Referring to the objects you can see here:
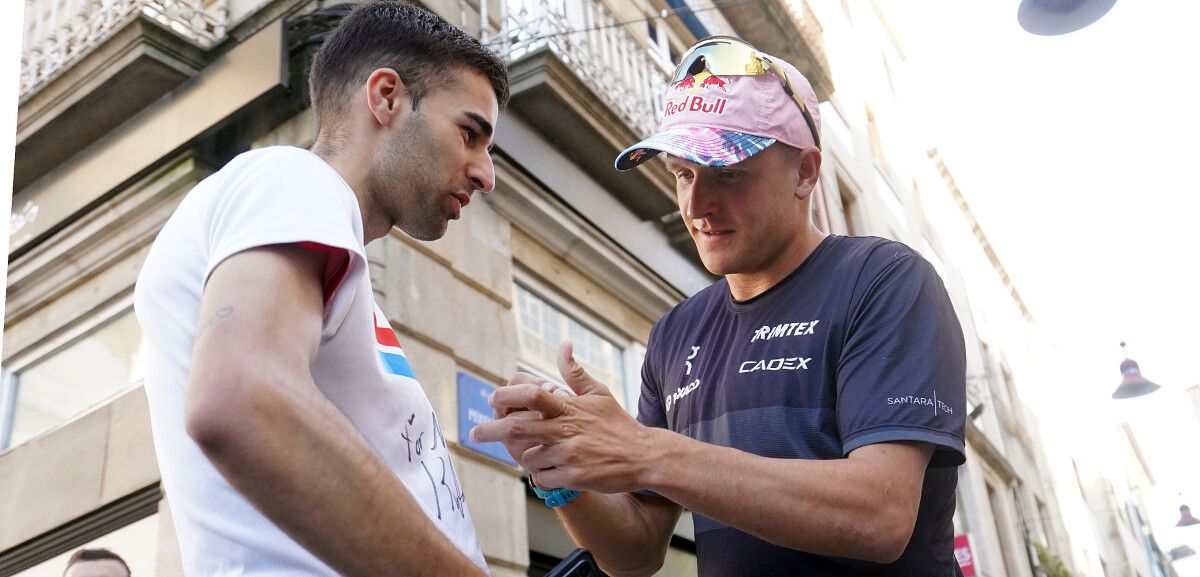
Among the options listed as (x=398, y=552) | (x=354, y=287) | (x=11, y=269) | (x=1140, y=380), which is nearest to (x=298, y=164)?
(x=354, y=287)

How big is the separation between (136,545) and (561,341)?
3096mm

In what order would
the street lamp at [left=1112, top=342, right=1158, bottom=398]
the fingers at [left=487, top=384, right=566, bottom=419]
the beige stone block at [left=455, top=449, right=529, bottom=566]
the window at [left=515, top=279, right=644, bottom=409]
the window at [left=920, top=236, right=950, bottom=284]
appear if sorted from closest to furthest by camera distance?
1. the fingers at [left=487, top=384, right=566, bottom=419]
2. the beige stone block at [left=455, top=449, right=529, bottom=566]
3. the window at [left=515, top=279, right=644, bottom=409]
4. the street lamp at [left=1112, top=342, right=1158, bottom=398]
5. the window at [left=920, top=236, right=950, bottom=284]

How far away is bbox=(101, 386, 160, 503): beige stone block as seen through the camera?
6.27m

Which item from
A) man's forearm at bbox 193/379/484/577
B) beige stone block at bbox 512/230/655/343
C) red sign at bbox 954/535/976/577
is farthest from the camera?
red sign at bbox 954/535/976/577

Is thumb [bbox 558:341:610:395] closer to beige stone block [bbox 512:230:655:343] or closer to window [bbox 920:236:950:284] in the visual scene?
beige stone block [bbox 512:230:655:343]

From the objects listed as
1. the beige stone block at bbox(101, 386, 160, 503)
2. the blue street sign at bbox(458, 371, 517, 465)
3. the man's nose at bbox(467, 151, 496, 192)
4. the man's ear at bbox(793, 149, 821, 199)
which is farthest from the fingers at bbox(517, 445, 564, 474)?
the beige stone block at bbox(101, 386, 160, 503)

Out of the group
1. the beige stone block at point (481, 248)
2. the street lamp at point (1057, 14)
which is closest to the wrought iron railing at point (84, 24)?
the beige stone block at point (481, 248)

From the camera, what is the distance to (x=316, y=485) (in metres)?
1.26

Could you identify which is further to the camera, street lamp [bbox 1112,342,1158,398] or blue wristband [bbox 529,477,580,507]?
street lamp [bbox 1112,342,1158,398]

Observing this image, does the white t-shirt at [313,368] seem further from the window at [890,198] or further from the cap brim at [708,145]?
the window at [890,198]

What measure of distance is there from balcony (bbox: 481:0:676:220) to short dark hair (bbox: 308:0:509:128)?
5.99 meters

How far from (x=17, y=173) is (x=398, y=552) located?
820 centimetres

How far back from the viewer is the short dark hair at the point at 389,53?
217 cm

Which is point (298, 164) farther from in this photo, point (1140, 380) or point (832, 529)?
point (1140, 380)
